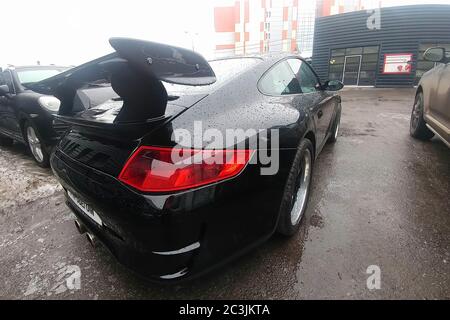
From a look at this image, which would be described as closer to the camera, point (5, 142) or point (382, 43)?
point (5, 142)

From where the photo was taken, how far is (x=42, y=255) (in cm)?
205

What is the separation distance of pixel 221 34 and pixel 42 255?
48.1 metres

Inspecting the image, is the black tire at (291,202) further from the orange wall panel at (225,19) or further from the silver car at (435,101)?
the orange wall panel at (225,19)

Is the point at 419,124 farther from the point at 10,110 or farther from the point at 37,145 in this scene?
the point at 10,110

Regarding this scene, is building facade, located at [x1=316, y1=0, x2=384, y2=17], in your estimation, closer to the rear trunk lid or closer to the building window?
the building window

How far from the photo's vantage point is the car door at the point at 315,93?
258cm

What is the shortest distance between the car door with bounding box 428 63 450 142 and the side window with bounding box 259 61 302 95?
5.97 ft

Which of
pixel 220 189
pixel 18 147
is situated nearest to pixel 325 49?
pixel 18 147

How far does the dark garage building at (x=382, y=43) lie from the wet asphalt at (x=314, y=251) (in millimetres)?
14561

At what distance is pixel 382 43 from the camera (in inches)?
583

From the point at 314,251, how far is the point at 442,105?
2628mm

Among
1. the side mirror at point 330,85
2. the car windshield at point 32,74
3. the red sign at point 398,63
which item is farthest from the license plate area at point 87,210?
the red sign at point 398,63
